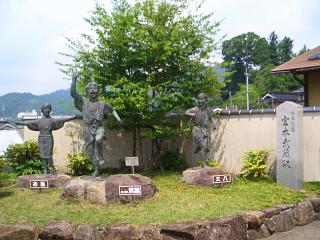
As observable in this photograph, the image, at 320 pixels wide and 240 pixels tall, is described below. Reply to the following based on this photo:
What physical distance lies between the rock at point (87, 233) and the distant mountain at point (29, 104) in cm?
463

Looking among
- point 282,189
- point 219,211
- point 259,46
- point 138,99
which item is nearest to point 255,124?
point 282,189

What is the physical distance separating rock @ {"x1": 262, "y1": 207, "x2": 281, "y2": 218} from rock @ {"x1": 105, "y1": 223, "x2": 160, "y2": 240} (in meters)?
2.38

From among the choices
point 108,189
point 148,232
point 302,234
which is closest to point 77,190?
point 108,189

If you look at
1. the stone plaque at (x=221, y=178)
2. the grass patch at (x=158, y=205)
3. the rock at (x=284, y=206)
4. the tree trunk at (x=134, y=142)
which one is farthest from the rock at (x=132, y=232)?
the tree trunk at (x=134, y=142)

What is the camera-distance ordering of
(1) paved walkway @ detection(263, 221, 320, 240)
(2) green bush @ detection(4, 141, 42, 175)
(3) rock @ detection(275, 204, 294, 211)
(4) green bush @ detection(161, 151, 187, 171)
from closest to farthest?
(1) paved walkway @ detection(263, 221, 320, 240)
(3) rock @ detection(275, 204, 294, 211)
(2) green bush @ detection(4, 141, 42, 175)
(4) green bush @ detection(161, 151, 187, 171)

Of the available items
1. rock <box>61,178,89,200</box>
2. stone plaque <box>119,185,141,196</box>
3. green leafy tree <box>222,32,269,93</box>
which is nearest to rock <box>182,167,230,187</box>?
stone plaque <box>119,185,141,196</box>

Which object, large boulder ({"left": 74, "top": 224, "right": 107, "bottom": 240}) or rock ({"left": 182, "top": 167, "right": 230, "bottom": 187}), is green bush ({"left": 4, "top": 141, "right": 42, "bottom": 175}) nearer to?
rock ({"left": 182, "top": 167, "right": 230, "bottom": 187})

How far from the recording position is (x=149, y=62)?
12.6m

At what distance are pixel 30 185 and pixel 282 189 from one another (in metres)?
6.28

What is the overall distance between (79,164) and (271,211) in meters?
6.75

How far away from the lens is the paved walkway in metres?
8.22

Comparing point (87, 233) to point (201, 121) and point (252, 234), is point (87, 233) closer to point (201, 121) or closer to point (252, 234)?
point (252, 234)

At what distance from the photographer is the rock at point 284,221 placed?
8539 mm

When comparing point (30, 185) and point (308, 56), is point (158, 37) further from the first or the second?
point (308, 56)
